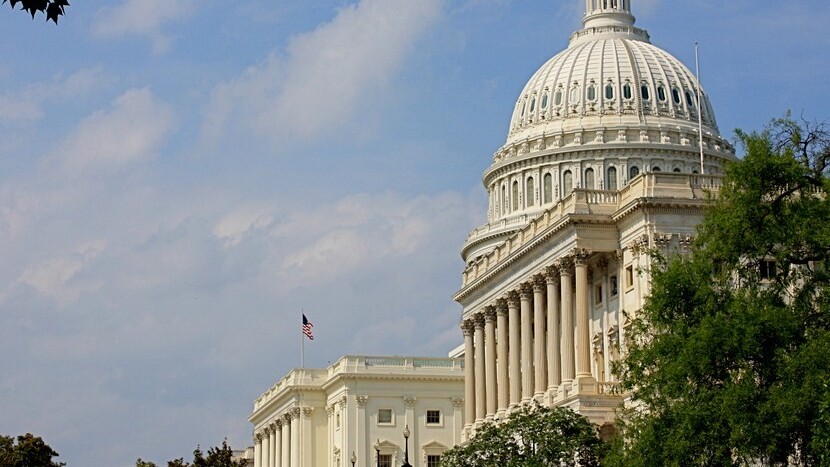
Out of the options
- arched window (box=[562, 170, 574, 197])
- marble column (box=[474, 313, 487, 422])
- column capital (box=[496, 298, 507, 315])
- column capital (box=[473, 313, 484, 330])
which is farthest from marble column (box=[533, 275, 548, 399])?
arched window (box=[562, 170, 574, 197])

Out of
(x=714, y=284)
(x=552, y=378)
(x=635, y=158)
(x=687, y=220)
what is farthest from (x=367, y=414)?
(x=714, y=284)

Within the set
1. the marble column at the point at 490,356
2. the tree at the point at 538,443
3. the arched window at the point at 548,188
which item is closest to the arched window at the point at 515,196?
the arched window at the point at 548,188

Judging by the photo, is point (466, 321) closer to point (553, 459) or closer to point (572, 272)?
point (572, 272)

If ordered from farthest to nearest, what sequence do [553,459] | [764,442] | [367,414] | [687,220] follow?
[367,414] < [687,220] < [553,459] < [764,442]

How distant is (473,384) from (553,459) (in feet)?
133

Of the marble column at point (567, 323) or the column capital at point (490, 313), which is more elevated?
the column capital at point (490, 313)

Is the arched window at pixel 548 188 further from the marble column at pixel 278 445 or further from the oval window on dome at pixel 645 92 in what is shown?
the marble column at pixel 278 445

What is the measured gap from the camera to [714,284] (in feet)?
244

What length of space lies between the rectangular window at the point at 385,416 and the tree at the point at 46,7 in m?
134

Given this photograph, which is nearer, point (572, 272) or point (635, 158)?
point (572, 272)

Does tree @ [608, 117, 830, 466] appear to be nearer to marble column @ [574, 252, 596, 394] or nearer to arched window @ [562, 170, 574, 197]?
marble column @ [574, 252, 596, 394]

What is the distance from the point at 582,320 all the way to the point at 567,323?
3.40ft

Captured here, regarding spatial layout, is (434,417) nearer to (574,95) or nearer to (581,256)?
(574,95)

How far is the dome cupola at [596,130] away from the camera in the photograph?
561 feet
